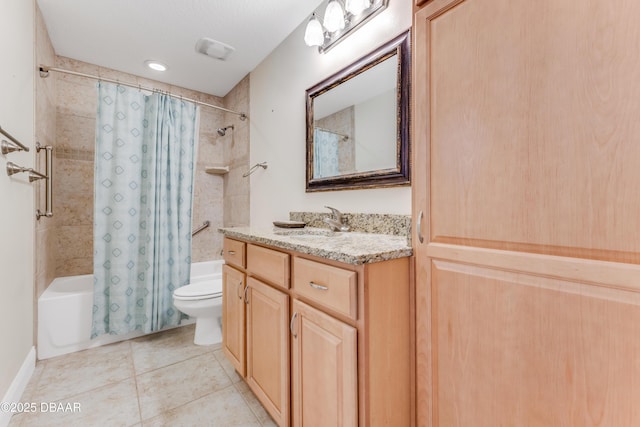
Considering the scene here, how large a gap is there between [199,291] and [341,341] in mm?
1638

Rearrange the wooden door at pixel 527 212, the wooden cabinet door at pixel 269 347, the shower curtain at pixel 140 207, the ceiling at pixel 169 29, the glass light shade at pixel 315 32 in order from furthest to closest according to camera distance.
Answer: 1. the shower curtain at pixel 140 207
2. the ceiling at pixel 169 29
3. the glass light shade at pixel 315 32
4. the wooden cabinet door at pixel 269 347
5. the wooden door at pixel 527 212

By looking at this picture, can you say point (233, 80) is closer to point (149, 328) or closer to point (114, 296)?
point (114, 296)

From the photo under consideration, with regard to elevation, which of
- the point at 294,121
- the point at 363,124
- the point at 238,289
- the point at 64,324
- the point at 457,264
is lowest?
the point at 64,324

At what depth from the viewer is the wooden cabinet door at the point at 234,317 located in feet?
4.80

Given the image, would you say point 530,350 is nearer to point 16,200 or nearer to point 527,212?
point 527,212

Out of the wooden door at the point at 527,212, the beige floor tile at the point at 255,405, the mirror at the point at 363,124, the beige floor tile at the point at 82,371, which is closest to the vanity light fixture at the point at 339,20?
the mirror at the point at 363,124

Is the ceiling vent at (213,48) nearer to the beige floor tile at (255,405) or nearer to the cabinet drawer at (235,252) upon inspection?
the cabinet drawer at (235,252)

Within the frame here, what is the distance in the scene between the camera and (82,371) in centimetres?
173

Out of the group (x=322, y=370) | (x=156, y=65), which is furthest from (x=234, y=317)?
(x=156, y=65)

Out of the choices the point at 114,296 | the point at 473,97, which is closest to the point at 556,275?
the point at 473,97

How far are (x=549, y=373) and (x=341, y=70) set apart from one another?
5.19ft

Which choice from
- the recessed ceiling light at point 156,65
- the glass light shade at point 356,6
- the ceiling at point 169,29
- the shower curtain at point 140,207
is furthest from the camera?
the recessed ceiling light at point 156,65

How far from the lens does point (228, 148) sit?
3105 mm

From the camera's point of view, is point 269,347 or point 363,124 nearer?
point 269,347
